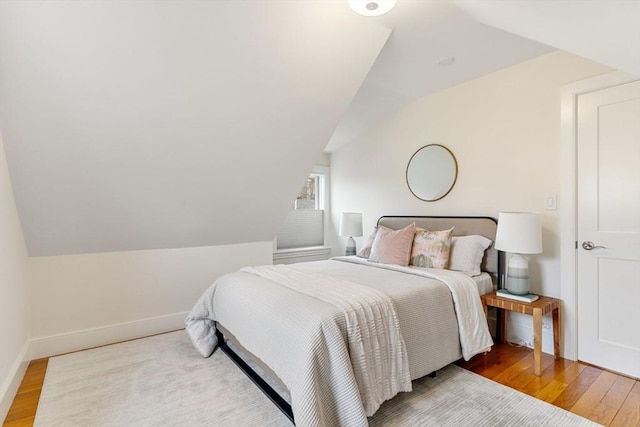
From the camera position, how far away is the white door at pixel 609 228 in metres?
2.18

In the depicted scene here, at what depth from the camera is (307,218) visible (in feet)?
16.0

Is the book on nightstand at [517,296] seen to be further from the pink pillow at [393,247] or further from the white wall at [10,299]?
the white wall at [10,299]

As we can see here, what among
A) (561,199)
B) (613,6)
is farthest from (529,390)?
(613,6)

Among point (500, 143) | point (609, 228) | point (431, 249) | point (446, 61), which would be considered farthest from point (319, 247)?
point (609, 228)

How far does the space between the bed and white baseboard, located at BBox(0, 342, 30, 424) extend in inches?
44.3

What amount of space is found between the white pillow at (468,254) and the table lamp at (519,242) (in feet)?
0.86

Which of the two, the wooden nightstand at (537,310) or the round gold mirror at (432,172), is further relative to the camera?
the round gold mirror at (432,172)

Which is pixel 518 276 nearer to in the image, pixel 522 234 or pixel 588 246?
pixel 522 234

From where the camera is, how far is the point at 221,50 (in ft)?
6.89

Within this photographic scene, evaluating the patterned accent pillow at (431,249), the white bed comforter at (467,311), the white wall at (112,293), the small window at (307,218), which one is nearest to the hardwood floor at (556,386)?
the white bed comforter at (467,311)

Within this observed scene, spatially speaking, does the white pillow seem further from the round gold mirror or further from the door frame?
→ the round gold mirror

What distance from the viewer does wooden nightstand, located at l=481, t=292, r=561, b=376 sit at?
2.24m

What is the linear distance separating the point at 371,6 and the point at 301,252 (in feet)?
10.9

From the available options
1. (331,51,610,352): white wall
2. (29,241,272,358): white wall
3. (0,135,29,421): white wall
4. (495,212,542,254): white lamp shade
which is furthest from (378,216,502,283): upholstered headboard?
(0,135,29,421): white wall
